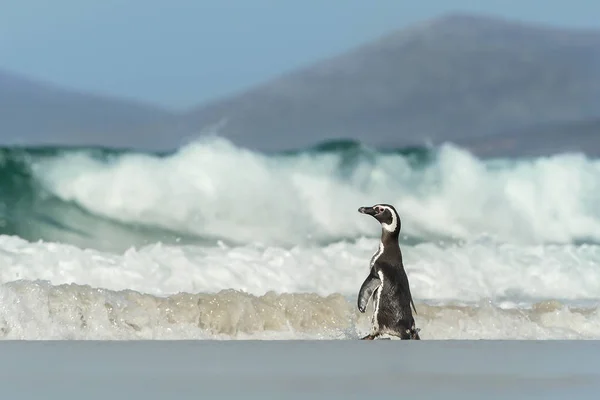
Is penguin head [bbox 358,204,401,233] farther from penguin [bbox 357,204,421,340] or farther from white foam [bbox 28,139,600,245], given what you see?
white foam [bbox 28,139,600,245]

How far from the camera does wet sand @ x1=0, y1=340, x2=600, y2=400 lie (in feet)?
12.6

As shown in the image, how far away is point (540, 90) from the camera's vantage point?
19.7 metres

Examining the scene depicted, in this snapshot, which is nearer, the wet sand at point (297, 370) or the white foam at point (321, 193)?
the wet sand at point (297, 370)

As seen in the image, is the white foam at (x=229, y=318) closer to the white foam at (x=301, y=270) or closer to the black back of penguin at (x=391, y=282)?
the black back of penguin at (x=391, y=282)

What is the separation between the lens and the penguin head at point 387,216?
7492 millimetres

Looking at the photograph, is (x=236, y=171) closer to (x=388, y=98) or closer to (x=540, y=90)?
(x=388, y=98)

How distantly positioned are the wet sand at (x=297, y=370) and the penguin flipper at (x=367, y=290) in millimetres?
822

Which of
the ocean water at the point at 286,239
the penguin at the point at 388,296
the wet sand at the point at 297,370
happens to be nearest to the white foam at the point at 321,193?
the ocean water at the point at 286,239

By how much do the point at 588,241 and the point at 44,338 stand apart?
11.5 m

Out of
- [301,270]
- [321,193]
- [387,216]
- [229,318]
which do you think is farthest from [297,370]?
[321,193]

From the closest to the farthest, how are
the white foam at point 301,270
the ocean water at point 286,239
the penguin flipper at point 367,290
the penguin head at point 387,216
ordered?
the penguin flipper at point 367,290
the penguin head at point 387,216
the ocean water at point 286,239
the white foam at point 301,270

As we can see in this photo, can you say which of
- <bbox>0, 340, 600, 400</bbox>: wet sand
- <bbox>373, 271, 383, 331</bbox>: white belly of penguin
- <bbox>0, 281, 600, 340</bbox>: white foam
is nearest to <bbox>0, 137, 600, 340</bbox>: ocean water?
<bbox>0, 281, 600, 340</bbox>: white foam

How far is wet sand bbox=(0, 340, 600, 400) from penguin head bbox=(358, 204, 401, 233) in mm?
1331

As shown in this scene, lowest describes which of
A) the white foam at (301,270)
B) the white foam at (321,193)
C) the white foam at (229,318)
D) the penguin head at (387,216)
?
the white foam at (229,318)
